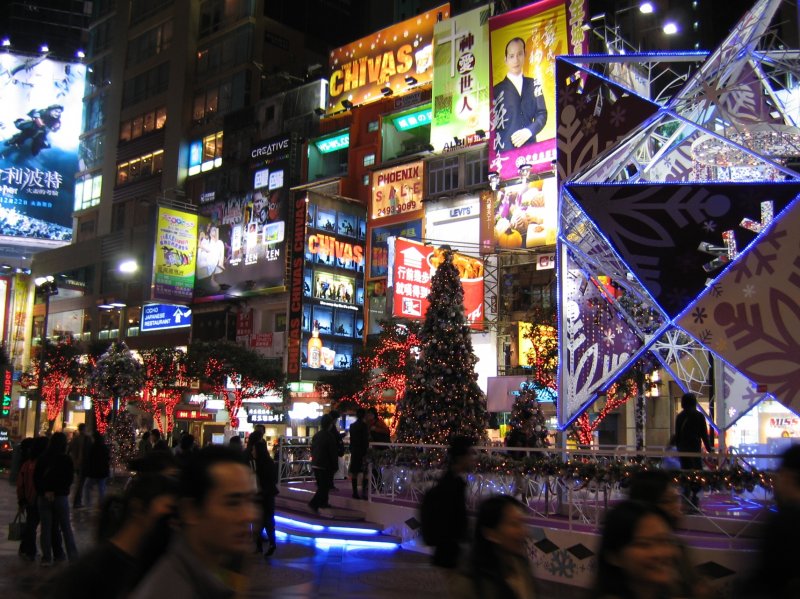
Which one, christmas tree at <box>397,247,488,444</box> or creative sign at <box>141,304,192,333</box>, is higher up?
creative sign at <box>141,304,192,333</box>

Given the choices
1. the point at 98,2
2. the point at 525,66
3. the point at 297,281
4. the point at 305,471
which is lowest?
the point at 305,471

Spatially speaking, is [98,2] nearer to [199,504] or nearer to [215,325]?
[215,325]

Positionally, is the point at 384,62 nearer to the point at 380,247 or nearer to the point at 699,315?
the point at 380,247

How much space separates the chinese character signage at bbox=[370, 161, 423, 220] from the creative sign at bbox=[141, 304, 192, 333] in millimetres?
17249

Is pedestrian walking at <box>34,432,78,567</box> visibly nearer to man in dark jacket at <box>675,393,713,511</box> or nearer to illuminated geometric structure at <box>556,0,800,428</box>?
illuminated geometric structure at <box>556,0,800,428</box>

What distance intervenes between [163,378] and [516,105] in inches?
861

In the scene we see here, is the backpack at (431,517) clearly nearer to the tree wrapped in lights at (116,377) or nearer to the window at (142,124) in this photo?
the tree wrapped in lights at (116,377)

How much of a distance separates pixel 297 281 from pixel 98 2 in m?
41.7

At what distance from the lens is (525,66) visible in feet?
123

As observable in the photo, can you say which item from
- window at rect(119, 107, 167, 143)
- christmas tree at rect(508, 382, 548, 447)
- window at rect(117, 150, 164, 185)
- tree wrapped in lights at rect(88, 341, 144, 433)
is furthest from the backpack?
window at rect(119, 107, 167, 143)

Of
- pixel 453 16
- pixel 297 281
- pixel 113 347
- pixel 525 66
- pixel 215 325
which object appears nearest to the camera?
pixel 113 347


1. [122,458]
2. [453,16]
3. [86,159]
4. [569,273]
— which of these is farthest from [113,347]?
[86,159]

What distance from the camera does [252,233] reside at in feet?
163

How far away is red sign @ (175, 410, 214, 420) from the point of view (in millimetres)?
44156
